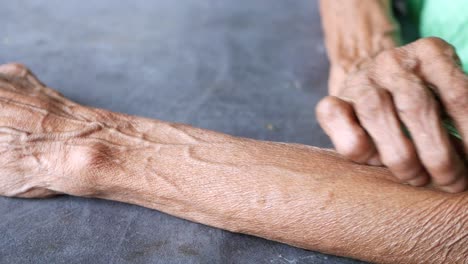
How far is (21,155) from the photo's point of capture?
1005mm

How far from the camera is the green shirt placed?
112 cm

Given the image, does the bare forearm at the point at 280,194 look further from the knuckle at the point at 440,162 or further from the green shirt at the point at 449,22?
the green shirt at the point at 449,22

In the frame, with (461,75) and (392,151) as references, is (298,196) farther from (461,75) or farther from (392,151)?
(461,75)

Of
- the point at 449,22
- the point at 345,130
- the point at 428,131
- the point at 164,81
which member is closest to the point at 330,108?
the point at 345,130

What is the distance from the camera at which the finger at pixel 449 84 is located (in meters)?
0.78

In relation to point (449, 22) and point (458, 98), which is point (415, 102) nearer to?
point (458, 98)

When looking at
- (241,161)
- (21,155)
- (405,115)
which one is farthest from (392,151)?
(21,155)

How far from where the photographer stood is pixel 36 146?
1.01 m

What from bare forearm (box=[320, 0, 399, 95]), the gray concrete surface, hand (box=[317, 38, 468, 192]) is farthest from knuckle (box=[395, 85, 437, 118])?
bare forearm (box=[320, 0, 399, 95])

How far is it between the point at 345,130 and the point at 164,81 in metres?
0.75

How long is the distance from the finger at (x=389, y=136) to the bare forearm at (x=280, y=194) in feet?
0.24

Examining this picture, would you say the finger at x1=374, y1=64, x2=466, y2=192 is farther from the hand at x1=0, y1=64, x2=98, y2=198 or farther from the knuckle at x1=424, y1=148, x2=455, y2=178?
the hand at x1=0, y1=64, x2=98, y2=198

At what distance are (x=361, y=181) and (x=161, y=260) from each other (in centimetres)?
39

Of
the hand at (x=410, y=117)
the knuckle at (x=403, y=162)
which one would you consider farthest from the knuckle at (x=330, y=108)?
the knuckle at (x=403, y=162)
